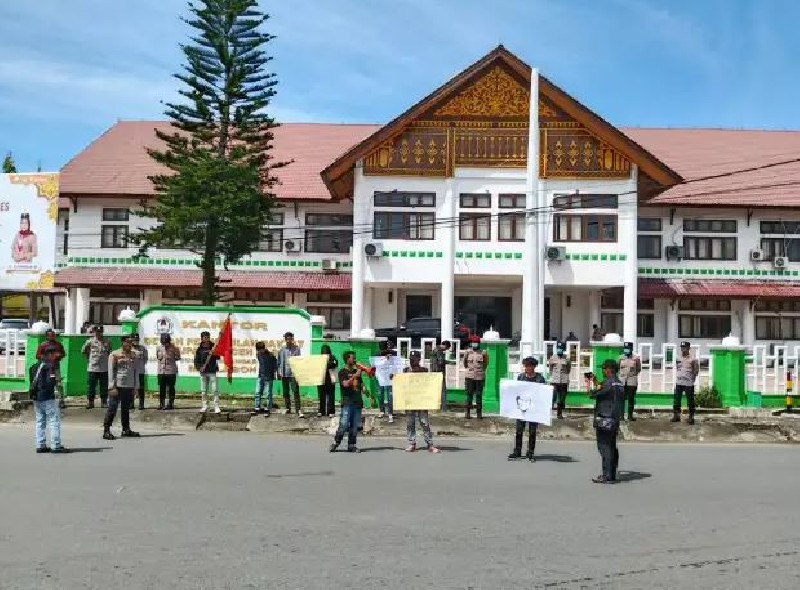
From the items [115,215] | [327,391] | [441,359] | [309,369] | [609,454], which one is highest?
[115,215]

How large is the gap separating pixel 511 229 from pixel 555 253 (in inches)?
63.4

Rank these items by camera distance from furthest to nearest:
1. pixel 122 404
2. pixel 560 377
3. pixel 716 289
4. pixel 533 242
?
pixel 716 289, pixel 533 242, pixel 560 377, pixel 122 404

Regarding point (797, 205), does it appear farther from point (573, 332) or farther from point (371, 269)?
point (371, 269)

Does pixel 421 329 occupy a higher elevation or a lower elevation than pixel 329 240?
lower

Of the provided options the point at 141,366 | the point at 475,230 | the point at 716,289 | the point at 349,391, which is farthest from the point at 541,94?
the point at 349,391

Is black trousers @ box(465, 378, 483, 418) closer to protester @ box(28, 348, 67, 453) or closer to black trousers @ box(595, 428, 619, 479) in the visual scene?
black trousers @ box(595, 428, 619, 479)

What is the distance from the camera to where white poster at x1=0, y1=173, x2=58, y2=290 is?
20.2m

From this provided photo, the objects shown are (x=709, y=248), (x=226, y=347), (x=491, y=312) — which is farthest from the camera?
(x=709, y=248)

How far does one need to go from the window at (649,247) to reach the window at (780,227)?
12.6ft

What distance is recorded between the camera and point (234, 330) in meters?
17.8

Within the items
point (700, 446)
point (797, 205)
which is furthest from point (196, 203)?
point (797, 205)

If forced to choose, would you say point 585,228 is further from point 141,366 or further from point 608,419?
point 608,419

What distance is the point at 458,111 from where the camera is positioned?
88.6 ft

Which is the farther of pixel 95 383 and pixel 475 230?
pixel 475 230
